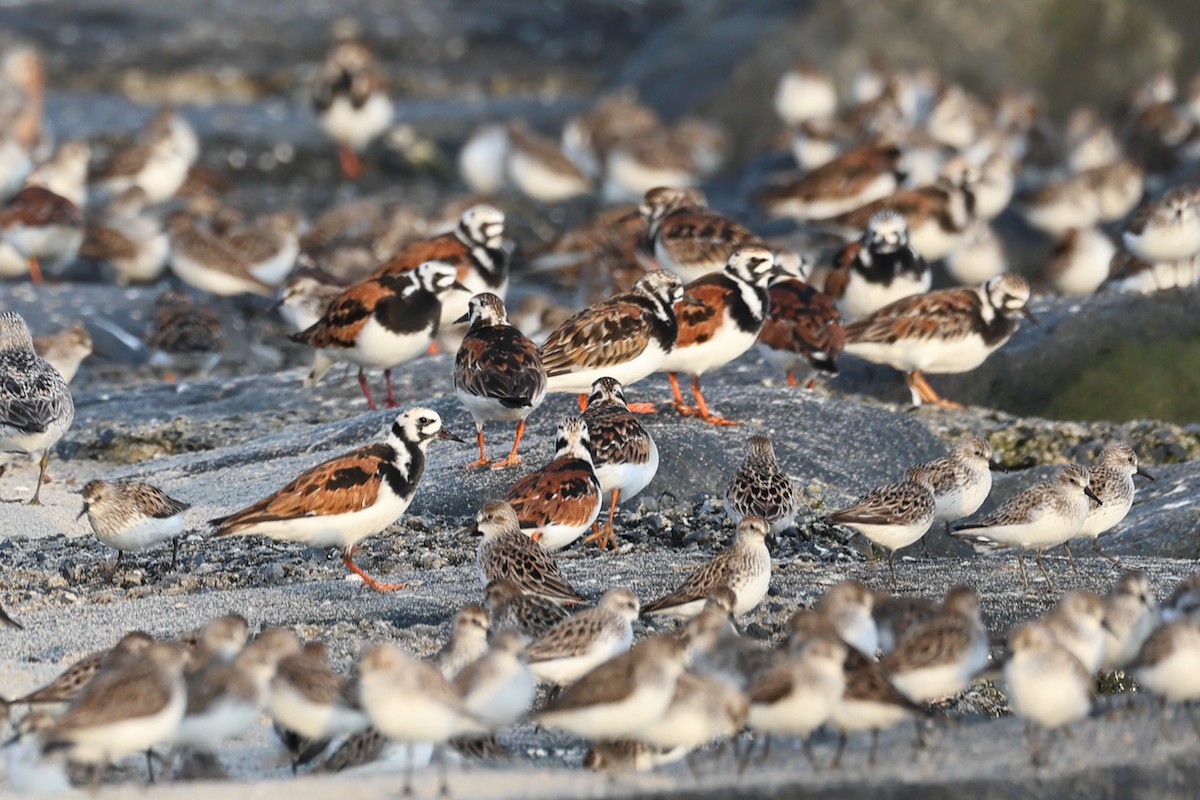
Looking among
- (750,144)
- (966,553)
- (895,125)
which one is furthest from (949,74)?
(966,553)

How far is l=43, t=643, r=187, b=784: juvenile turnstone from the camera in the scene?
621 cm

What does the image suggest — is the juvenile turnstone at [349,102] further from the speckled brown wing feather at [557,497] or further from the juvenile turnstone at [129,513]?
the speckled brown wing feather at [557,497]

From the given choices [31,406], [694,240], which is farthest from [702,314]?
[31,406]

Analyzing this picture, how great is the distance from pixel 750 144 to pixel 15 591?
63.1 feet

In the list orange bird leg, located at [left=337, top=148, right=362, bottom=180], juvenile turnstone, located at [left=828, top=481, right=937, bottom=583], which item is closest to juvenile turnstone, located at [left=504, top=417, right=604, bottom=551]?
juvenile turnstone, located at [left=828, top=481, right=937, bottom=583]

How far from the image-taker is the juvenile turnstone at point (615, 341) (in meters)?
11.1

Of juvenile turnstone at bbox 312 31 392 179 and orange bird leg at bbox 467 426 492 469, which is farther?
juvenile turnstone at bbox 312 31 392 179

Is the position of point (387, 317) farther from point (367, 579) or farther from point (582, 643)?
point (582, 643)

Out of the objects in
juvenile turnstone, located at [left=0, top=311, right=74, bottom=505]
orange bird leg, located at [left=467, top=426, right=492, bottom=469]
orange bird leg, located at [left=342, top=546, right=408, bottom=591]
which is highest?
orange bird leg, located at [left=342, top=546, right=408, bottom=591]

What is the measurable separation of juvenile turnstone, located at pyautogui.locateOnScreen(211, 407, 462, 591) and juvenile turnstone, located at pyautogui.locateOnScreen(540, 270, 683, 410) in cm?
165

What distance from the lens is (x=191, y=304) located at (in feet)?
52.8

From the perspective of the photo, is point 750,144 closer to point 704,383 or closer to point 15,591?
point 704,383

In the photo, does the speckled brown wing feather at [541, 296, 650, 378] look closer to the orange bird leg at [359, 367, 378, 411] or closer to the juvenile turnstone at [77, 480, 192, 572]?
the orange bird leg at [359, 367, 378, 411]

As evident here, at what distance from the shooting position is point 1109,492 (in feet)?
32.4
